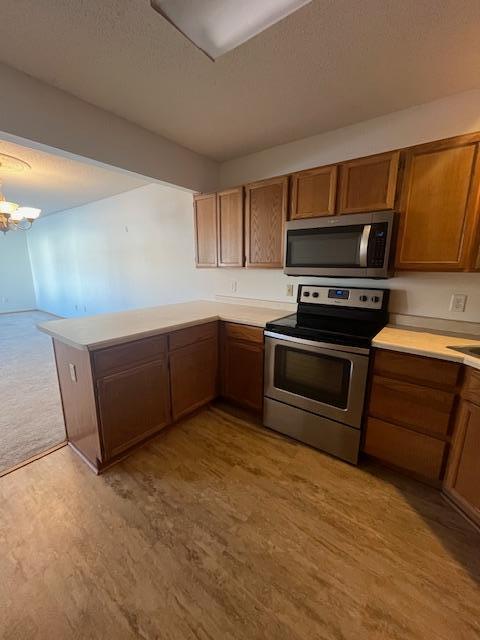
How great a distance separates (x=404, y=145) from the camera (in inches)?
78.8

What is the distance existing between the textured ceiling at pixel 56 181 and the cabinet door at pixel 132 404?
180cm

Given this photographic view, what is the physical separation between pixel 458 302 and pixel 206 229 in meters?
2.32

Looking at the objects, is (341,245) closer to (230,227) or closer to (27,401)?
(230,227)

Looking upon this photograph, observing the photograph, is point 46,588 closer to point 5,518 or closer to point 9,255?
point 5,518

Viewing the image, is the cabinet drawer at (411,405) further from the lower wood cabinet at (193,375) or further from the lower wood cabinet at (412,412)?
the lower wood cabinet at (193,375)

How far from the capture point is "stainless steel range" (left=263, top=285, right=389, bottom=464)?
6.00 ft

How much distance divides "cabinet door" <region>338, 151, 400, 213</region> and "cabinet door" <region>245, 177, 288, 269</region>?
0.50 m

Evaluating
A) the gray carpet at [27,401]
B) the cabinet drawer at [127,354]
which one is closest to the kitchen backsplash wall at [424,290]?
the cabinet drawer at [127,354]

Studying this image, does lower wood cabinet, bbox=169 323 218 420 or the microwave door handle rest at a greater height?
the microwave door handle

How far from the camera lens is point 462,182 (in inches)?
63.2

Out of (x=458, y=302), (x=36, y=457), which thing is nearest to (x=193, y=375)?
(x=36, y=457)

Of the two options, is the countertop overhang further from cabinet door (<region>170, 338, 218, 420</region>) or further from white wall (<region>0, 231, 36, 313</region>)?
white wall (<region>0, 231, 36, 313</region>)

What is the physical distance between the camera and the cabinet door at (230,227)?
259cm

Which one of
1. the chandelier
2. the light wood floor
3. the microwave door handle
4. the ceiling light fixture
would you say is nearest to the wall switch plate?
the light wood floor
